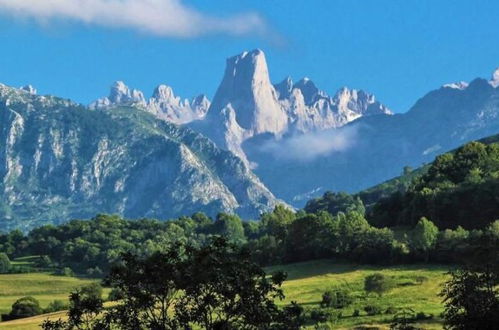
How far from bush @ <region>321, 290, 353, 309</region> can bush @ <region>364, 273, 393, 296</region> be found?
15.1 ft

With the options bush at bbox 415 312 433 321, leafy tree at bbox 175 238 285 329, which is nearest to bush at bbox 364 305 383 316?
bush at bbox 415 312 433 321

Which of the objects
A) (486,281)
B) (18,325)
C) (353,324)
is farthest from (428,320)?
(18,325)

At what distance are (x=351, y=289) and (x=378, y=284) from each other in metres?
6.72

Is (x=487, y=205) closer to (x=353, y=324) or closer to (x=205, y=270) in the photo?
(x=353, y=324)

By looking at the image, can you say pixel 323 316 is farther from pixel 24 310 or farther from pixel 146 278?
pixel 24 310

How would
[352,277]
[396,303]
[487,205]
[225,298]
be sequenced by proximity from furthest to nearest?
[487,205] → [352,277] → [396,303] → [225,298]

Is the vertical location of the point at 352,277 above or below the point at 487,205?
below

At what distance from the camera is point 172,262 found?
152ft

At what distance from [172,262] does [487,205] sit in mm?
139189

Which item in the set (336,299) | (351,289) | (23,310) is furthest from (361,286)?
(23,310)

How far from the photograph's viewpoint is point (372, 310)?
95875mm

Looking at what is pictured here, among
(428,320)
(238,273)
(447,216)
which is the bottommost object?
(428,320)

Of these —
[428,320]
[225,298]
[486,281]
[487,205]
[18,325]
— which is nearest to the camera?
[225,298]

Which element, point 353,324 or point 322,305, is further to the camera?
point 322,305
